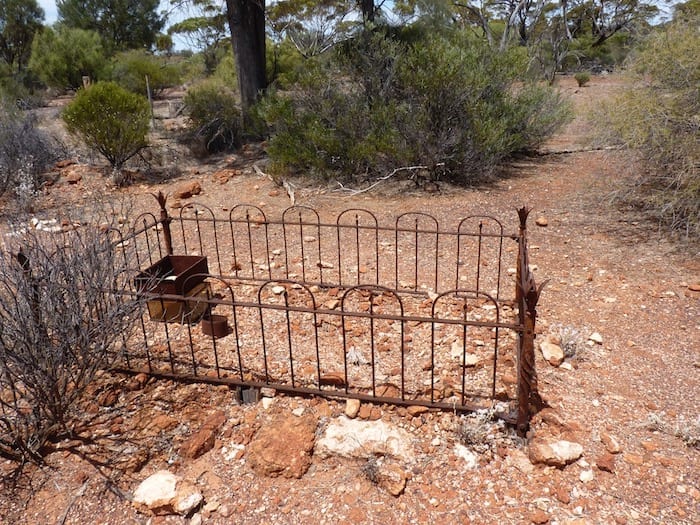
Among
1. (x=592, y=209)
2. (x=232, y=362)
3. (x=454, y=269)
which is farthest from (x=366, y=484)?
(x=592, y=209)

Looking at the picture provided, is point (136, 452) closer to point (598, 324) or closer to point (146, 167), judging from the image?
point (598, 324)

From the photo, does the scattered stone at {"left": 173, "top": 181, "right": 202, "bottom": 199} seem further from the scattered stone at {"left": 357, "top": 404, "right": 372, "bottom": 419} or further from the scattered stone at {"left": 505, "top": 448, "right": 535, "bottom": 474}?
the scattered stone at {"left": 505, "top": 448, "right": 535, "bottom": 474}

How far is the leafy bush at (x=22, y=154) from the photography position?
764cm

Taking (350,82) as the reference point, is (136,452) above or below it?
below

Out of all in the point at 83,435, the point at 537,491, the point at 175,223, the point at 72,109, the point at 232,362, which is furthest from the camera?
the point at 72,109

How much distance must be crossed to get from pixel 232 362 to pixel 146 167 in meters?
6.88

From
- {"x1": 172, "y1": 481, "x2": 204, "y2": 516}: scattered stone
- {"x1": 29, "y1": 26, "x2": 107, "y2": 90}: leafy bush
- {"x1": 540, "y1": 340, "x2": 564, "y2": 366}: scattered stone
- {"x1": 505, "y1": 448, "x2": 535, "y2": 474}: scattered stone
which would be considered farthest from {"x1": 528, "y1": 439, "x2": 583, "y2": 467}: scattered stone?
{"x1": 29, "y1": 26, "x2": 107, "y2": 90}: leafy bush

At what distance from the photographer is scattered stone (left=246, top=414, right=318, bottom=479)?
2.33 m

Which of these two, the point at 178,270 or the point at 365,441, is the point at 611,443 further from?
the point at 178,270

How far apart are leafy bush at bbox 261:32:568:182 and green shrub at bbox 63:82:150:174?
2005 mm

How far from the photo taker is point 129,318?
2820 millimetres

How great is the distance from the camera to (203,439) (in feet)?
8.18

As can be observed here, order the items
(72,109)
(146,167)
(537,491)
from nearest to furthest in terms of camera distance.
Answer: (537,491)
(72,109)
(146,167)

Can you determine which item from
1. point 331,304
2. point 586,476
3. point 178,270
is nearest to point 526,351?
point 586,476
